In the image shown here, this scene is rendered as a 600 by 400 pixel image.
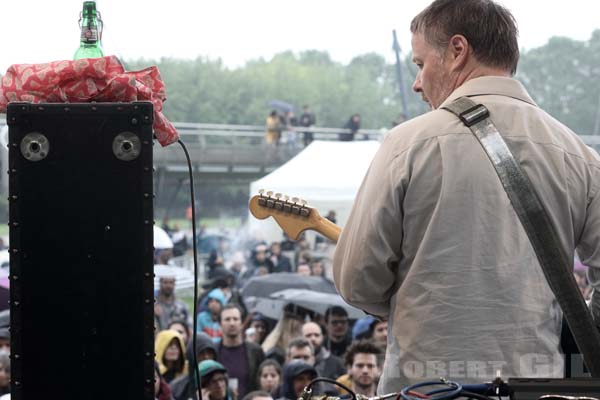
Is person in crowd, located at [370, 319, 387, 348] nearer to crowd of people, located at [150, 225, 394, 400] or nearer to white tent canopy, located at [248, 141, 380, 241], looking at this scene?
crowd of people, located at [150, 225, 394, 400]

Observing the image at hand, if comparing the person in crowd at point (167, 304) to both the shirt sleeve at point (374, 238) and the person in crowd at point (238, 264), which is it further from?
the shirt sleeve at point (374, 238)

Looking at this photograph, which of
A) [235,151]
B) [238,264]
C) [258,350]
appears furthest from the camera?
[235,151]

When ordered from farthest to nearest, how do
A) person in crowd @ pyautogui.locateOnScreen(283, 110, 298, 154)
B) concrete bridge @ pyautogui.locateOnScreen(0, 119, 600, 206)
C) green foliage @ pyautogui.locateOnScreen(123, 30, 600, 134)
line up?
green foliage @ pyautogui.locateOnScreen(123, 30, 600, 134) < concrete bridge @ pyautogui.locateOnScreen(0, 119, 600, 206) < person in crowd @ pyautogui.locateOnScreen(283, 110, 298, 154)

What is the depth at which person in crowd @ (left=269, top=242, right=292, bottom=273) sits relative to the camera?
43.8ft

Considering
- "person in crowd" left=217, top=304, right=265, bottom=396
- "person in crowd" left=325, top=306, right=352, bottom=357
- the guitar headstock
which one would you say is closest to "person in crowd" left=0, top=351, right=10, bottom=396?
"person in crowd" left=217, top=304, right=265, bottom=396

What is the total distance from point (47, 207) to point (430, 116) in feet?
2.47

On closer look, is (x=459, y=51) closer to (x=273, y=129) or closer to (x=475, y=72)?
(x=475, y=72)

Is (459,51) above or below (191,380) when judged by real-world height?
above

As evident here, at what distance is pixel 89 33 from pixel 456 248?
80 cm

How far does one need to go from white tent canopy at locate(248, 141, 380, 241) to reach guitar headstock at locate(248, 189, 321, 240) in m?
8.64

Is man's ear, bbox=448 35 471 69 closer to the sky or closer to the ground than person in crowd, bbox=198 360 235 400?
closer to the sky

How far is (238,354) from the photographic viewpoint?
23.6 ft

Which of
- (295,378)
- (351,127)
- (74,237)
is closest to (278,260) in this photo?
(295,378)

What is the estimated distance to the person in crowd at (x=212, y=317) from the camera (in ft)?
29.5
